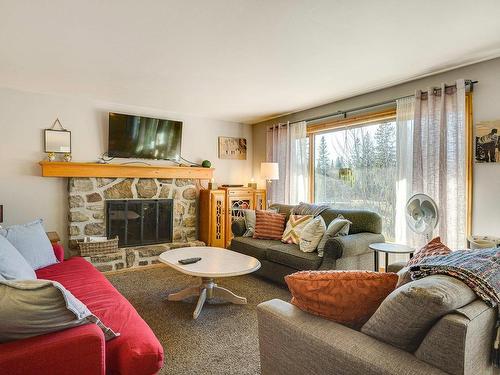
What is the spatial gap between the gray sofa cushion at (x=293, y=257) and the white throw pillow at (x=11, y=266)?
86.9 inches

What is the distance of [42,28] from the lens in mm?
2348

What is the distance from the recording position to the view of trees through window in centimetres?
383

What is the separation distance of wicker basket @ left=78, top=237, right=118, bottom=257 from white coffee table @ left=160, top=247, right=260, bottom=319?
1.39 metres

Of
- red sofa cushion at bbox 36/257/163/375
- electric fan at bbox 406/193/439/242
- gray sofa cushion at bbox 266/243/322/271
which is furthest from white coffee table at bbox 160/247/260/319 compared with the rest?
electric fan at bbox 406/193/439/242

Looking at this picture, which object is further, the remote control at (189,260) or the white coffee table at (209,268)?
the remote control at (189,260)

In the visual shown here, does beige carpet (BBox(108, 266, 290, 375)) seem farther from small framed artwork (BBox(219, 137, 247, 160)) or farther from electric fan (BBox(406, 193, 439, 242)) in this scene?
small framed artwork (BBox(219, 137, 247, 160))

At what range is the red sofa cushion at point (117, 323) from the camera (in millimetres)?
1316

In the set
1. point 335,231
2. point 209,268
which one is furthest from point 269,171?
point 209,268

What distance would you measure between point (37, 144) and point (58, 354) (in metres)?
3.76

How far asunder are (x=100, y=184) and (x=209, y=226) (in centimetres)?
171

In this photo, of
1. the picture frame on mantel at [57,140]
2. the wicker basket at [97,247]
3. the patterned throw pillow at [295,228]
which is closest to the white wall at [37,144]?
the picture frame on mantel at [57,140]

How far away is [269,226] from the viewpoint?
399 centimetres

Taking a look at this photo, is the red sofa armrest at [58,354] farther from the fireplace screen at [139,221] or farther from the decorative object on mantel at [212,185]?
the decorative object on mantel at [212,185]

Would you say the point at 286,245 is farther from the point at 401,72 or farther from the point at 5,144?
the point at 5,144
